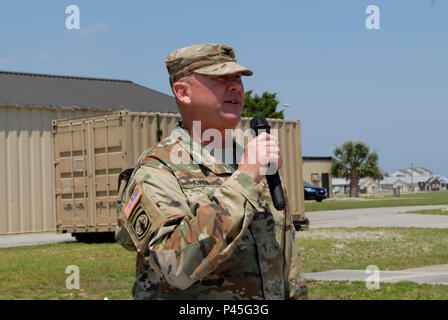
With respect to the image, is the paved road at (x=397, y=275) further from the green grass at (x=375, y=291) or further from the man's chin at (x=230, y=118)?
the man's chin at (x=230, y=118)

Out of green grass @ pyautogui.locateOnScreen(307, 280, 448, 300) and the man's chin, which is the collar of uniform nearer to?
the man's chin

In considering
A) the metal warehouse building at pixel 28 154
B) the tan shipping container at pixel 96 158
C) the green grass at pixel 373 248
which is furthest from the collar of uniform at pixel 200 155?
the metal warehouse building at pixel 28 154

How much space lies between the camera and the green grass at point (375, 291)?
8164 mm

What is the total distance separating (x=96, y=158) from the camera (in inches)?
639

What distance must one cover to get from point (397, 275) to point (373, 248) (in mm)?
3997

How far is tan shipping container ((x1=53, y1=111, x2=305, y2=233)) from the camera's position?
607 inches

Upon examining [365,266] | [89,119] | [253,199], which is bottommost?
[365,266]

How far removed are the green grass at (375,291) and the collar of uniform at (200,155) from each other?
19.8 feet

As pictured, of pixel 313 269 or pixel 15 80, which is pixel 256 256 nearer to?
pixel 313 269

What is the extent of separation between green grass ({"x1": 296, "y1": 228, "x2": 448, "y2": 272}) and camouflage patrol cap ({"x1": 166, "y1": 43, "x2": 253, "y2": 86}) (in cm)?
909

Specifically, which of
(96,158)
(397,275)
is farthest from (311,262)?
(96,158)

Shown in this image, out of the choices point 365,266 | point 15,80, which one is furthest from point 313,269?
point 15,80

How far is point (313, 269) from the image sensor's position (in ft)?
36.6
